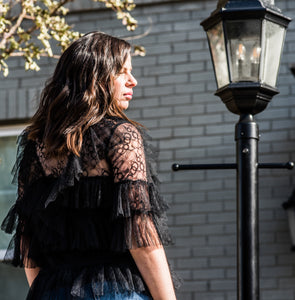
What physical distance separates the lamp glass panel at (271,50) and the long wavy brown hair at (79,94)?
1.23 m

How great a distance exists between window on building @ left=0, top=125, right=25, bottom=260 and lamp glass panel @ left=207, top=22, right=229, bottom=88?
288 cm

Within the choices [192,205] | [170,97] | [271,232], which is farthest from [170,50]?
[271,232]

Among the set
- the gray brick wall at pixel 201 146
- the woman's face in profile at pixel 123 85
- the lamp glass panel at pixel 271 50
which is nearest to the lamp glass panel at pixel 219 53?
the lamp glass panel at pixel 271 50

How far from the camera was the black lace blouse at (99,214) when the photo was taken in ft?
6.97

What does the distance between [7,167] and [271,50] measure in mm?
3208

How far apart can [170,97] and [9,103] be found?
4.54 ft

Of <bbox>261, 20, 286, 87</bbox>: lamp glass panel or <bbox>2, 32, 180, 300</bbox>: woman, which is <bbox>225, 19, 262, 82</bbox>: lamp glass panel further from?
<bbox>2, 32, 180, 300</bbox>: woman

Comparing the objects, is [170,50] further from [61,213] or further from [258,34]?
[61,213]

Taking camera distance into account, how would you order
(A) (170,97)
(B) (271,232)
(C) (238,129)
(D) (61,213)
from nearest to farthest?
(D) (61,213)
(C) (238,129)
(B) (271,232)
(A) (170,97)

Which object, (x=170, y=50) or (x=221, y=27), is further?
(x=170, y=50)

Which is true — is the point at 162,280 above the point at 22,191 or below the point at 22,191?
below

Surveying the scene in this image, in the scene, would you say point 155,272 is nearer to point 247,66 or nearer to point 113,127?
point 113,127

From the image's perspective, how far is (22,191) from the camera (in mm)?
2439

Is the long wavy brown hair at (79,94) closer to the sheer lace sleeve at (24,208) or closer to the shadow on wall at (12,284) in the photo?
the sheer lace sleeve at (24,208)
